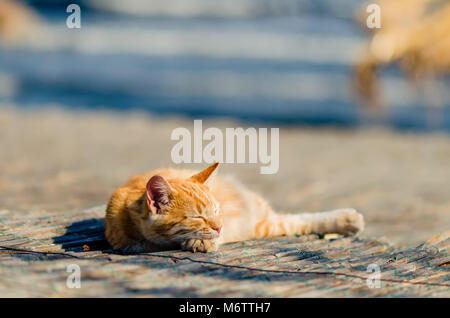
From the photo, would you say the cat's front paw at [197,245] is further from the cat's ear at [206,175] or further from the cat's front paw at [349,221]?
the cat's front paw at [349,221]

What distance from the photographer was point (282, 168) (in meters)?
9.16

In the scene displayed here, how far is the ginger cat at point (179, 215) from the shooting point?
3.28 meters

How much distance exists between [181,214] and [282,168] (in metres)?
6.00

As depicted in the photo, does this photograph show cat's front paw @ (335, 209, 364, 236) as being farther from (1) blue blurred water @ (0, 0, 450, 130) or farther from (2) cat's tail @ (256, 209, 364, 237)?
(1) blue blurred water @ (0, 0, 450, 130)

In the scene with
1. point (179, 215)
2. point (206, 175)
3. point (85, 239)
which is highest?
point (206, 175)

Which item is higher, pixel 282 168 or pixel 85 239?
pixel 282 168

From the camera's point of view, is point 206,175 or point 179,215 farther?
Answer: point 206,175

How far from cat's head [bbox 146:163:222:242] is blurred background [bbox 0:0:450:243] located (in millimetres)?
1990

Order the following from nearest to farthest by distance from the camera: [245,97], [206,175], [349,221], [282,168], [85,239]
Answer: [206,175]
[85,239]
[349,221]
[282,168]
[245,97]

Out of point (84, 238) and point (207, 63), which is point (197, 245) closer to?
point (84, 238)

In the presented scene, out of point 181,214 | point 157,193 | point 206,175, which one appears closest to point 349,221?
point 206,175

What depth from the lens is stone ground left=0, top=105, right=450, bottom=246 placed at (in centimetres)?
595

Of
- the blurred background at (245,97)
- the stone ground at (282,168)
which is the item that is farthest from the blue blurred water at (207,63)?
the stone ground at (282,168)

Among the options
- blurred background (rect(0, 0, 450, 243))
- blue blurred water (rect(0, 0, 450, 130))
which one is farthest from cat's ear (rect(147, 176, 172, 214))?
blue blurred water (rect(0, 0, 450, 130))
